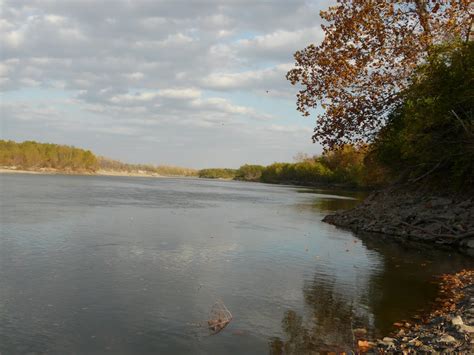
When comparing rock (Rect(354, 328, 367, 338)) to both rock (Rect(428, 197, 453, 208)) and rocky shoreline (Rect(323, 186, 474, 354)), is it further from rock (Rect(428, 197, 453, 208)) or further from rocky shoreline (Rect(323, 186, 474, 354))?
rock (Rect(428, 197, 453, 208))

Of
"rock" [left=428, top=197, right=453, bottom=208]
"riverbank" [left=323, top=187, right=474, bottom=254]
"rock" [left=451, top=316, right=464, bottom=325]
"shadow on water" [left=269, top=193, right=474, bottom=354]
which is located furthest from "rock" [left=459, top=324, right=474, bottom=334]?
"rock" [left=428, top=197, right=453, bottom=208]

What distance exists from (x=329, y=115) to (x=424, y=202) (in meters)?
10.2

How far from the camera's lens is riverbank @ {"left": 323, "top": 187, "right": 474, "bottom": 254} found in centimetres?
2559

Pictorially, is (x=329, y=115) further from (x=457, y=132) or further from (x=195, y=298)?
(x=195, y=298)

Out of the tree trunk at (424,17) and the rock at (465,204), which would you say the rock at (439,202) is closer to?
the rock at (465,204)

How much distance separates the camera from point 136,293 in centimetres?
1311

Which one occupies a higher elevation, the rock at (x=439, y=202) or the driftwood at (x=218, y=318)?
the rock at (x=439, y=202)

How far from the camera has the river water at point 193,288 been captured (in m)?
9.66

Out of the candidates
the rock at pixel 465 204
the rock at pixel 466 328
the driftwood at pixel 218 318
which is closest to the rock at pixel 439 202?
the rock at pixel 465 204

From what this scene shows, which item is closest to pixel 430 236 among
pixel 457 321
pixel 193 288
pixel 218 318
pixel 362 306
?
pixel 362 306

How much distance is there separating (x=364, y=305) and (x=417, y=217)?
61.9ft

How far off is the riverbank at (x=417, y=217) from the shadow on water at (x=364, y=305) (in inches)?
187

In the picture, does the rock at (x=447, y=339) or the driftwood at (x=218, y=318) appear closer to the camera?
A: the rock at (x=447, y=339)

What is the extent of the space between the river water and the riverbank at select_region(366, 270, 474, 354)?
613mm
